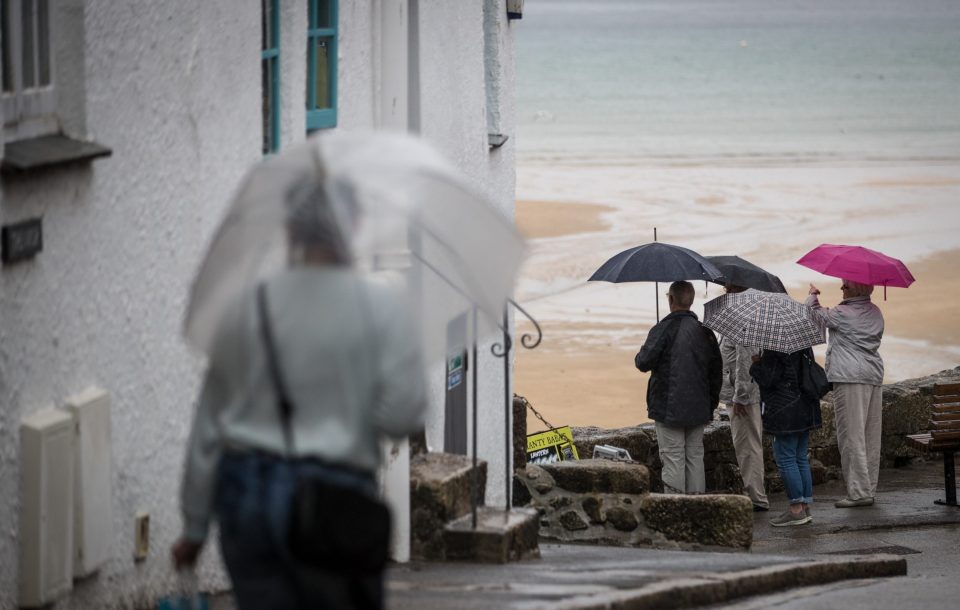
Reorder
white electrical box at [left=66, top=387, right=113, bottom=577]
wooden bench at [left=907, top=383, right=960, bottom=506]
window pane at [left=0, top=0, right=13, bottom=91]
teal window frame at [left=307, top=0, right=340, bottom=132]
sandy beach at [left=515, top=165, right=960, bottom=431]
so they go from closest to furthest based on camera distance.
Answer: window pane at [left=0, top=0, right=13, bottom=91]
white electrical box at [left=66, top=387, right=113, bottom=577]
teal window frame at [left=307, top=0, right=340, bottom=132]
wooden bench at [left=907, top=383, right=960, bottom=506]
sandy beach at [left=515, top=165, right=960, bottom=431]

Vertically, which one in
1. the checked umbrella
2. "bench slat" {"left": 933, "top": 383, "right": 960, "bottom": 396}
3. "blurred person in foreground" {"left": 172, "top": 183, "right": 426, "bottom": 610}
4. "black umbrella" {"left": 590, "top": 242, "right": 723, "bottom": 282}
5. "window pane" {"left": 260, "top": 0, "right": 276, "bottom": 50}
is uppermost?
"window pane" {"left": 260, "top": 0, "right": 276, "bottom": 50}

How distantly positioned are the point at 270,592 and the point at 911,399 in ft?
32.8

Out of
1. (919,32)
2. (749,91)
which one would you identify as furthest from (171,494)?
(919,32)

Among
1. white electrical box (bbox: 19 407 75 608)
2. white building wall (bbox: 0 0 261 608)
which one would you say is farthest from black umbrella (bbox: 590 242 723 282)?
white electrical box (bbox: 19 407 75 608)

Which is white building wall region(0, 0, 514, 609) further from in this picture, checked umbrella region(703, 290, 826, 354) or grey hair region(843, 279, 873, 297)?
grey hair region(843, 279, 873, 297)

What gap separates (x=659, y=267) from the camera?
11375 mm

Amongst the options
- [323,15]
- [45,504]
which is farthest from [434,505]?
[45,504]

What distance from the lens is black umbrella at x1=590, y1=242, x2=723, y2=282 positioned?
11242mm

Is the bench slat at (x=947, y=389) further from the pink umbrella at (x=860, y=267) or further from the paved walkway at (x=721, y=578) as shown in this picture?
the paved walkway at (x=721, y=578)

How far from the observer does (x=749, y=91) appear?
7956 cm

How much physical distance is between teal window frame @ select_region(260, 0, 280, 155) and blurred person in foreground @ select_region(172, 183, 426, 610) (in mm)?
3579

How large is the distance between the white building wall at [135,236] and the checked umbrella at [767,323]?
4.17 meters

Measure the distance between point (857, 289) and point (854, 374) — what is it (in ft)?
1.97

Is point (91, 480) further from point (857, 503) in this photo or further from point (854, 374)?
point (857, 503)
